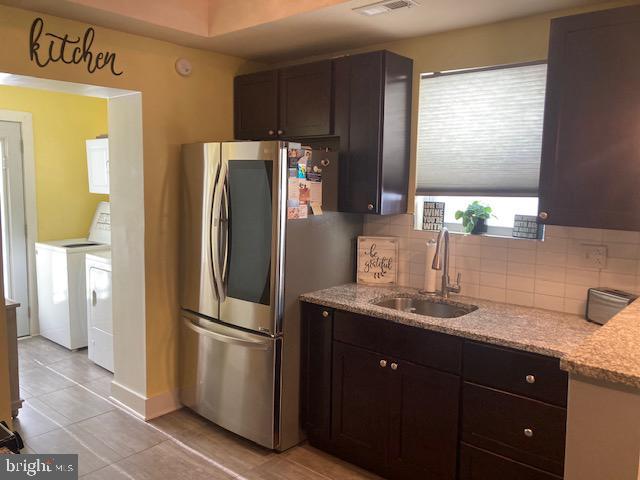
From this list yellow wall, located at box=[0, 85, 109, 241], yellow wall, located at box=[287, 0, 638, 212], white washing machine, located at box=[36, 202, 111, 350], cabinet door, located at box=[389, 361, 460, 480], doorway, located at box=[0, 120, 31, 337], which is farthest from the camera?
yellow wall, located at box=[0, 85, 109, 241]

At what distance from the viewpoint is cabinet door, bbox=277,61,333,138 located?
307 cm

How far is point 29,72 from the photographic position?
2.69m

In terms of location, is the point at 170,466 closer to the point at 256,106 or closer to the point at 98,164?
the point at 256,106

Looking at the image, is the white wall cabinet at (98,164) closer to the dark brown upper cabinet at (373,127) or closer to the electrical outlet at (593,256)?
the dark brown upper cabinet at (373,127)

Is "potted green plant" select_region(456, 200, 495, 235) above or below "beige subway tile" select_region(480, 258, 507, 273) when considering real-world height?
above

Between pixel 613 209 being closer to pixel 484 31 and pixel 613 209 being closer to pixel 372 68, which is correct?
pixel 484 31

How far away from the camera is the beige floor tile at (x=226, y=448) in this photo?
2842mm

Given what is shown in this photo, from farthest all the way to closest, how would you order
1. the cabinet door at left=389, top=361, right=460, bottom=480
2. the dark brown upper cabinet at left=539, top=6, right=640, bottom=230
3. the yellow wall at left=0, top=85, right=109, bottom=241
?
1. the yellow wall at left=0, top=85, right=109, bottom=241
2. the cabinet door at left=389, top=361, right=460, bottom=480
3. the dark brown upper cabinet at left=539, top=6, right=640, bottom=230

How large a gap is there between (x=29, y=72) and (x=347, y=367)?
7.29ft

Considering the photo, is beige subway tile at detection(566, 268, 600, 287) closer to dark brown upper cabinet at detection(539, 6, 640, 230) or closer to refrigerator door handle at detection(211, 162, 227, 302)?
dark brown upper cabinet at detection(539, 6, 640, 230)

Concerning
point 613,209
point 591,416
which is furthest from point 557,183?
point 591,416

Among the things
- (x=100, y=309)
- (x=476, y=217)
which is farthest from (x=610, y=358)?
(x=100, y=309)

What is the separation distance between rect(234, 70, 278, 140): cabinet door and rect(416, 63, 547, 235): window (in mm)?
919

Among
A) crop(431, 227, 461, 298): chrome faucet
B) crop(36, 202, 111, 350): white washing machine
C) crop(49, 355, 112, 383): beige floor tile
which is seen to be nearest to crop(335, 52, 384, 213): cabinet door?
crop(431, 227, 461, 298): chrome faucet
